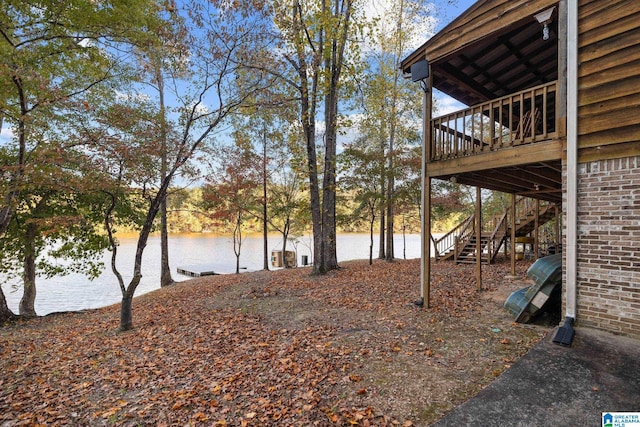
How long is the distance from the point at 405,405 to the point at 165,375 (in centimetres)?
320

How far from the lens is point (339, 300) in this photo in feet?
23.6

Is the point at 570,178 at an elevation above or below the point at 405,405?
above

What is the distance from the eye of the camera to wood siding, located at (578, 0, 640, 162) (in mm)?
3732

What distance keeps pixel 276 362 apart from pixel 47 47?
26.6 ft

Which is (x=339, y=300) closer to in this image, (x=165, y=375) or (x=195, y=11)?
(x=165, y=375)

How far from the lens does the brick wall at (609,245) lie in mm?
3699

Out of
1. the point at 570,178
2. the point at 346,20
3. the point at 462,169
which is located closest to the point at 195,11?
the point at 346,20

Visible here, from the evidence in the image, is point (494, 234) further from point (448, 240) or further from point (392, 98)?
point (392, 98)

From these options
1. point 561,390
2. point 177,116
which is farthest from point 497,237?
point 177,116

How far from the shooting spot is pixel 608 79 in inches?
153

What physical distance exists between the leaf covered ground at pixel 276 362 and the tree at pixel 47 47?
4.35 meters

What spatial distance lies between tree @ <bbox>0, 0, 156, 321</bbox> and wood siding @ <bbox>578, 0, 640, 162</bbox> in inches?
319

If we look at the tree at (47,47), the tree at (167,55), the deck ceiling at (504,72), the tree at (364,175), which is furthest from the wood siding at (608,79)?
the tree at (364,175)

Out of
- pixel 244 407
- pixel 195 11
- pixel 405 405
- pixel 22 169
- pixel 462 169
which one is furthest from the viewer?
pixel 195 11
